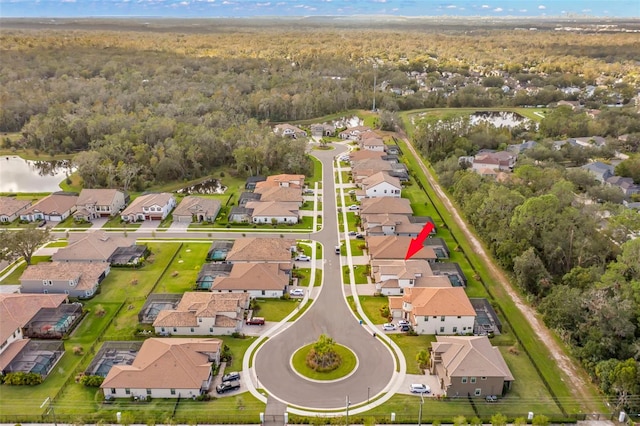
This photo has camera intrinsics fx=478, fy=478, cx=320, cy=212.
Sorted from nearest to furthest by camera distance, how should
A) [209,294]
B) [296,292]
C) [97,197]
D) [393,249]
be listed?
[209,294], [296,292], [393,249], [97,197]

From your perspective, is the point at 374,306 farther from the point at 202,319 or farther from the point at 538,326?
the point at 202,319

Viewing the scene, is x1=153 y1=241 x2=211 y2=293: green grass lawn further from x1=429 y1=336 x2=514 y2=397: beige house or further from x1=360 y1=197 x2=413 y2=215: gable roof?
x1=429 y1=336 x2=514 y2=397: beige house

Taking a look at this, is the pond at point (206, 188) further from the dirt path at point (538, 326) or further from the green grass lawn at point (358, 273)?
the dirt path at point (538, 326)

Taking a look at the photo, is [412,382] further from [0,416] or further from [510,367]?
[0,416]

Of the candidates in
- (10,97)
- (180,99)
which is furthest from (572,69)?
(10,97)

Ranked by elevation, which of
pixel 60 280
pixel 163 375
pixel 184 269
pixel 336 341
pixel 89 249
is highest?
pixel 60 280

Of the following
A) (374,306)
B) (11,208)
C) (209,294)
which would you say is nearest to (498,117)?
(374,306)

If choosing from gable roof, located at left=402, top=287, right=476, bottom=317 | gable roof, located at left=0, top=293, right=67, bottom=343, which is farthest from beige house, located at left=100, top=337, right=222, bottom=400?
gable roof, located at left=402, top=287, right=476, bottom=317

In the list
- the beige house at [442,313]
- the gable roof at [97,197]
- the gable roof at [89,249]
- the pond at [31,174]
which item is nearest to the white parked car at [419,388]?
the beige house at [442,313]
